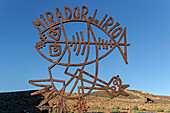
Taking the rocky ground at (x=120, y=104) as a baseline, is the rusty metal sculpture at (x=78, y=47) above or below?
above

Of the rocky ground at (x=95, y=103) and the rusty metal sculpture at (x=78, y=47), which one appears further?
the rocky ground at (x=95, y=103)

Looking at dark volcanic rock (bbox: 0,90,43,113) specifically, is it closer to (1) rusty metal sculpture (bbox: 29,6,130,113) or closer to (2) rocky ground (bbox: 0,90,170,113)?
(2) rocky ground (bbox: 0,90,170,113)

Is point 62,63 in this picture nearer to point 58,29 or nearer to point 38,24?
point 58,29

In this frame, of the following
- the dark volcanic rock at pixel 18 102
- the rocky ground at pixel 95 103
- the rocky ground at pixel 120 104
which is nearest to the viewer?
the dark volcanic rock at pixel 18 102

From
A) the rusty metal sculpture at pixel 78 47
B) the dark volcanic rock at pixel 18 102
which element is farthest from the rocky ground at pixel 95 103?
the rusty metal sculpture at pixel 78 47

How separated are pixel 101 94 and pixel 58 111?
2464 centimetres

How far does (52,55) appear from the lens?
7.42 metres

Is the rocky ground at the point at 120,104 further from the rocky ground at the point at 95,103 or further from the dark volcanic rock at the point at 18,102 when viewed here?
the dark volcanic rock at the point at 18,102

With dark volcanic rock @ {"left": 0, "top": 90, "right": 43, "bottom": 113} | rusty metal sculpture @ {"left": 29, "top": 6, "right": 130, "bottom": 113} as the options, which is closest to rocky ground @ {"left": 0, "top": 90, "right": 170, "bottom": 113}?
dark volcanic rock @ {"left": 0, "top": 90, "right": 43, "bottom": 113}

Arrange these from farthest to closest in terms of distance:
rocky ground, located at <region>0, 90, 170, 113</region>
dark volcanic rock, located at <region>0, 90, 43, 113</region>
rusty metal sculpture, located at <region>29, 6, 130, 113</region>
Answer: rocky ground, located at <region>0, 90, 170, 113</region> < dark volcanic rock, located at <region>0, 90, 43, 113</region> < rusty metal sculpture, located at <region>29, 6, 130, 113</region>

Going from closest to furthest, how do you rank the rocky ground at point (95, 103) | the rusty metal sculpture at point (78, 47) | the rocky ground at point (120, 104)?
1. the rusty metal sculpture at point (78, 47)
2. the rocky ground at point (95, 103)
3. the rocky ground at point (120, 104)

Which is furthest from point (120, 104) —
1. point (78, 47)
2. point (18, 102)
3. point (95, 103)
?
point (78, 47)

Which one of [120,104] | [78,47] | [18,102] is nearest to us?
[78,47]

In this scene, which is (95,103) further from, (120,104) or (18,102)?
(18,102)
